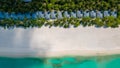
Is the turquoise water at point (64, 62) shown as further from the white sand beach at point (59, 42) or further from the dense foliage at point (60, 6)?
the dense foliage at point (60, 6)

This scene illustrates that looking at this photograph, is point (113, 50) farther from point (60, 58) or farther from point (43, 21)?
point (43, 21)

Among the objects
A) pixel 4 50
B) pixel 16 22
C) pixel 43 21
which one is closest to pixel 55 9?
pixel 43 21

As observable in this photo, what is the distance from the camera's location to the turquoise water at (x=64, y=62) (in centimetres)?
880

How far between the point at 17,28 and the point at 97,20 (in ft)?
8.37

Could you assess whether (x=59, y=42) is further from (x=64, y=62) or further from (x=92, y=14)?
(x=92, y=14)

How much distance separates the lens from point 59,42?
9031 millimetres

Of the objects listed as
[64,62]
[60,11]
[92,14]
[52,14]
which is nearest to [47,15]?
[52,14]

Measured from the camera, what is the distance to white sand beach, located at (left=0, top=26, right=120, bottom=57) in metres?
8.87

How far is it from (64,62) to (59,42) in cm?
65

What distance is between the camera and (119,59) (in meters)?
8.86

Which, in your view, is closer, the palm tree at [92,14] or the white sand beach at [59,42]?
the white sand beach at [59,42]

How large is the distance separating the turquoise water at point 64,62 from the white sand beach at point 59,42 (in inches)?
5.9

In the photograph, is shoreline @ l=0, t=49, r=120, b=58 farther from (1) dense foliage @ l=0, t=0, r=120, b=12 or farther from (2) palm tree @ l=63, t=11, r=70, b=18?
(1) dense foliage @ l=0, t=0, r=120, b=12

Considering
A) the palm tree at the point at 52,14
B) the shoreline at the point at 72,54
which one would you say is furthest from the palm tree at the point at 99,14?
the palm tree at the point at 52,14
